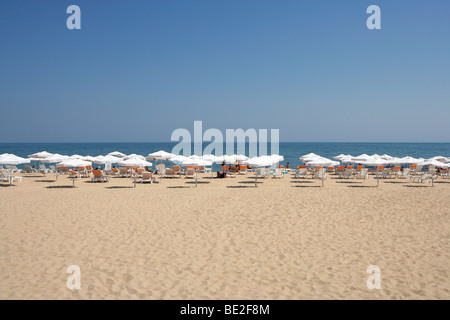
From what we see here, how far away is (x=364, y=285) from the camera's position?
12.7ft

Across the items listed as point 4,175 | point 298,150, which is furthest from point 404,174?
point 298,150

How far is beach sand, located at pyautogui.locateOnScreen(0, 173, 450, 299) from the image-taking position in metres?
3.78

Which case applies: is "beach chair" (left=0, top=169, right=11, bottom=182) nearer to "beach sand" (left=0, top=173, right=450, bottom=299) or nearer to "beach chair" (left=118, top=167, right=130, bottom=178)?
"beach chair" (left=118, top=167, right=130, bottom=178)

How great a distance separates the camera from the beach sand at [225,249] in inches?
149

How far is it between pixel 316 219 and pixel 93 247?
5.31m

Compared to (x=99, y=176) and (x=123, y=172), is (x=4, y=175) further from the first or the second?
(x=123, y=172)

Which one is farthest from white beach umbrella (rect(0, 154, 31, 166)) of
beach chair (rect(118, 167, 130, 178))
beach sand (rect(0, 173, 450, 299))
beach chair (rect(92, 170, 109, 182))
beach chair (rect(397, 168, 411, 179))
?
beach chair (rect(397, 168, 411, 179))

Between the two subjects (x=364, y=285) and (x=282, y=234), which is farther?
(x=282, y=234)

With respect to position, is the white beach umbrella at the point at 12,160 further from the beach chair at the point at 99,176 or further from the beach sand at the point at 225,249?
the beach sand at the point at 225,249

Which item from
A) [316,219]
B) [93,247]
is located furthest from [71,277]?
[316,219]

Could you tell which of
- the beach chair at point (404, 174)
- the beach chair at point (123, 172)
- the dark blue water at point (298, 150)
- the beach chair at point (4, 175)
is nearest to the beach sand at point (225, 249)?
the beach chair at point (4, 175)

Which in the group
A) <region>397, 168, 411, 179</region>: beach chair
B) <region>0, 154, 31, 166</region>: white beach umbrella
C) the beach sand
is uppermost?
<region>0, 154, 31, 166</region>: white beach umbrella

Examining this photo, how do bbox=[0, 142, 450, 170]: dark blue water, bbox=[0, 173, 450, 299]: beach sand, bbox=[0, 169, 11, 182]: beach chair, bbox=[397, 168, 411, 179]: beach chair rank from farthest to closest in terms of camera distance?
1. bbox=[0, 142, 450, 170]: dark blue water
2. bbox=[397, 168, 411, 179]: beach chair
3. bbox=[0, 169, 11, 182]: beach chair
4. bbox=[0, 173, 450, 299]: beach sand
